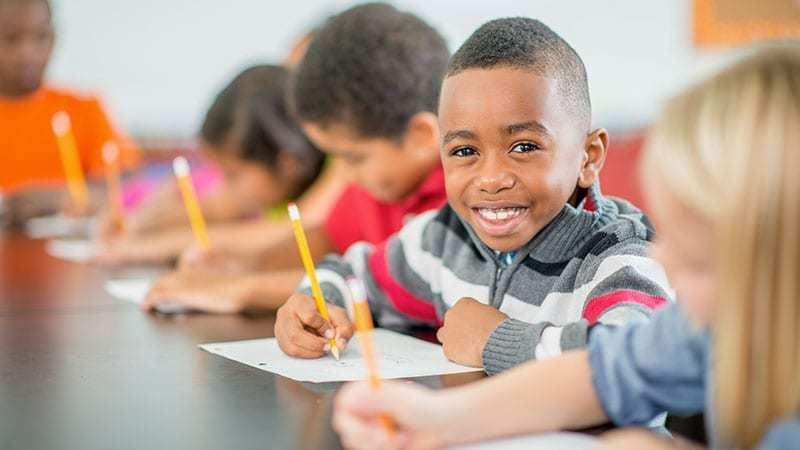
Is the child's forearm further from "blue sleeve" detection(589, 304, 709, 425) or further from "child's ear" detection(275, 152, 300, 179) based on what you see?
"child's ear" detection(275, 152, 300, 179)

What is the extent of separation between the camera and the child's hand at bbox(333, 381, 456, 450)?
0.70 m

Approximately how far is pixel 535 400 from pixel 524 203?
0.32 meters

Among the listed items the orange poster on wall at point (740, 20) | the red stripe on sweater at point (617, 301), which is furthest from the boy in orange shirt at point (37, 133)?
the orange poster on wall at point (740, 20)

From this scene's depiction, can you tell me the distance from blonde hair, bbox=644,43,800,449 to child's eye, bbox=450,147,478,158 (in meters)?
0.43

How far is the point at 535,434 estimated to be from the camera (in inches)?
29.3

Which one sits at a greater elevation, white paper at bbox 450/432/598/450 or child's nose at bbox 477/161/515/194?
child's nose at bbox 477/161/515/194

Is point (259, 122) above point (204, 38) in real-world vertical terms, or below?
above

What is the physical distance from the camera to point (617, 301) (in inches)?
36.2

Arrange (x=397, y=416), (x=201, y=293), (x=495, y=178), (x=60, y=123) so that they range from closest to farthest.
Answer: (x=397, y=416), (x=495, y=178), (x=201, y=293), (x=60, y=123)

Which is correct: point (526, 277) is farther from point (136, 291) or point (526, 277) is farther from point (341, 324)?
point (136, 291)

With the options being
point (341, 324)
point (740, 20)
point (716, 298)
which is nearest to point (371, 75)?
point (341, 324)

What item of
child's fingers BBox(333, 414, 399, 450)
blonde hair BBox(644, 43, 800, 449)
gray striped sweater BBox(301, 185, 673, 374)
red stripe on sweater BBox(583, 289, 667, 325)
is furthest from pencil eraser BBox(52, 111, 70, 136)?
blonde hair BBox(644, 43, 800, 449)

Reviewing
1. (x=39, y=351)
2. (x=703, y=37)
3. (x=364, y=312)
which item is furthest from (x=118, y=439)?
(x=703, y=37)

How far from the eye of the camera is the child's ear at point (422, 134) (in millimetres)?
1551
